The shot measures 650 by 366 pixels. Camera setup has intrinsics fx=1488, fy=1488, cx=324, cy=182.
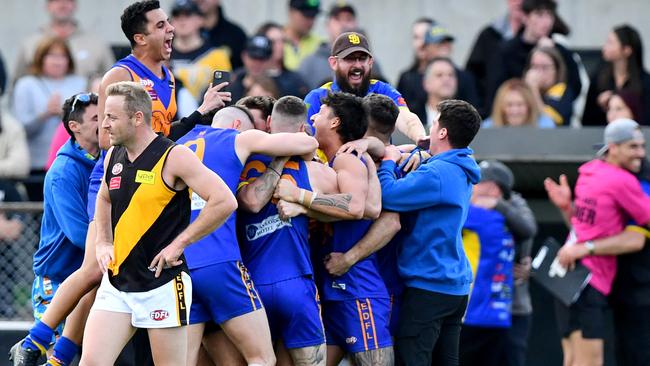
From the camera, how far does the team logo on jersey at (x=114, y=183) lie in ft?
27.5

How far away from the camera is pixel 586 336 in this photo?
1292 centimetres

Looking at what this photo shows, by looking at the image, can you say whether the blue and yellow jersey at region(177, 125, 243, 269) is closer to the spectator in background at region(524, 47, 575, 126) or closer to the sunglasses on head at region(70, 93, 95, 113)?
the sunglasses on head at region(70, 93, 95, 113)

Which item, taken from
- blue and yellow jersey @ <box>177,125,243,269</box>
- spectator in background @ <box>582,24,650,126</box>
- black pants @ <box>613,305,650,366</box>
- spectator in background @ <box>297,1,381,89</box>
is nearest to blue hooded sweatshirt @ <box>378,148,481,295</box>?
blue and yellow jersey @ <box>177,125,243,269</box>

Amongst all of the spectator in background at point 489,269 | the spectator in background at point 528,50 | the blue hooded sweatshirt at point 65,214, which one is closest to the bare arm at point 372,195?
the blue hooded sweatshirt at point 65,214

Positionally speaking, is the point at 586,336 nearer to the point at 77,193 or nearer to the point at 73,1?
the point at 77,193

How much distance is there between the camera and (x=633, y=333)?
42.5ft

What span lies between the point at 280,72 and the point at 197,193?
20.5 feet

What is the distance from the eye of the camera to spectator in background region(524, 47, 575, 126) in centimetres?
1475

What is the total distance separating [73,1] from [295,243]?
7.29 metres

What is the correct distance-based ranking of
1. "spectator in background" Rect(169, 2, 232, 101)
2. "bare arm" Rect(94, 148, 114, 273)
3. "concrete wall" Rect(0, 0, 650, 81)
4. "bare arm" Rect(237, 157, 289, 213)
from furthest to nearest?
"concrete wall" Rect(0, 0, 650, 81), "spectator in background" Rect(169, 2, 232, 101), "bare arm" Rect(237, 157, 289, 213), "bare arm" Rect(94, 148, 114, 273)

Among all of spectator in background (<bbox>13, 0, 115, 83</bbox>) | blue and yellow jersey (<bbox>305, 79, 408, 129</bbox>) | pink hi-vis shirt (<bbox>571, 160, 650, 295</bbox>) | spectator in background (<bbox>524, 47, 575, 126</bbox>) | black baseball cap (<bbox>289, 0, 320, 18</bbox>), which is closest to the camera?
blue and yellow jersey (<bbox>305, 79, 408, 129</bbox>)

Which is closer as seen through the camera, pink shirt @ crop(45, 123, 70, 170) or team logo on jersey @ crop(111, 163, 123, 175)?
team logo on jersey @ crop(111, 163, 123, 175)

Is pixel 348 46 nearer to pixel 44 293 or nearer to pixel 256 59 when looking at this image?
pixel 44 293

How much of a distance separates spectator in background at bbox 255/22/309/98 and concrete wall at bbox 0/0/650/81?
101 inches
